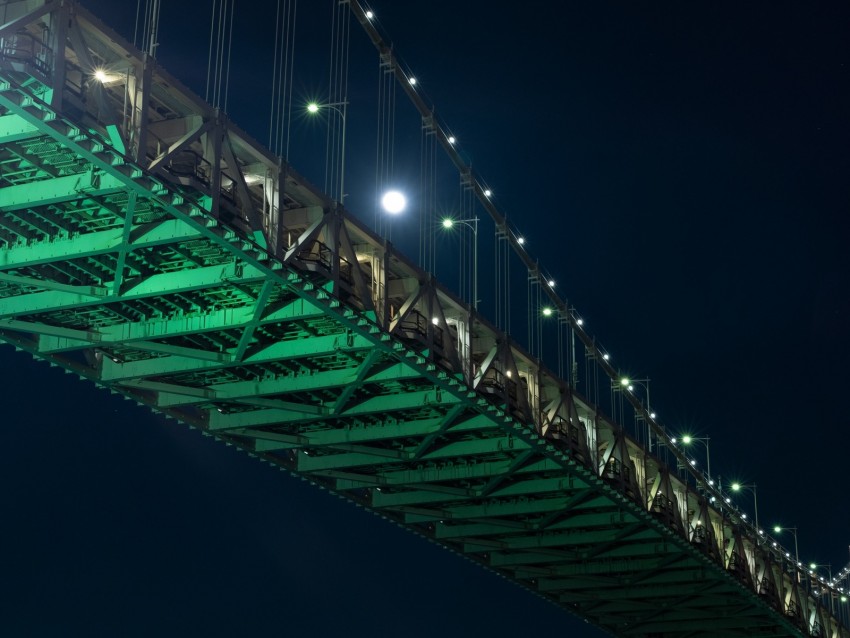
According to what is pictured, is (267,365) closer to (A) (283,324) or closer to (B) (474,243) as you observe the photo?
(A) (283,324)

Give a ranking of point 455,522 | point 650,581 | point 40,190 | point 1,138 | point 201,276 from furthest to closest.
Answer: point 650,581
point 455,522
point 201,276
point 40,190
point 1,138

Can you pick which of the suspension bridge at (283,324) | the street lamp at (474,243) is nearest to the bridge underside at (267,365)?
the suspension bridge at (283,324)

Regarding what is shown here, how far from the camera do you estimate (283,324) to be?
110 ft

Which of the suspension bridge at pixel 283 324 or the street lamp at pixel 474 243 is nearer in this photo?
the suspension bridge at pixel 283 324

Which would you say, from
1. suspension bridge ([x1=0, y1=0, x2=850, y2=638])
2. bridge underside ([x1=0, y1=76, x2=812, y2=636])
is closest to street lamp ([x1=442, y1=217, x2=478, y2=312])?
suspension bridge ([x1=0, y1=0, x2=850, y2=638])

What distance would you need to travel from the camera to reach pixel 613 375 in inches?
2603

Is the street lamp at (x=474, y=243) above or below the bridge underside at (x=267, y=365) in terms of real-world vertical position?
above

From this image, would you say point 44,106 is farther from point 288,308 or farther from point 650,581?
point 650,581

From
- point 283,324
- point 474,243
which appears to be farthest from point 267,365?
point 474,243

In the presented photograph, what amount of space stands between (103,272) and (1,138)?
23.7 feet

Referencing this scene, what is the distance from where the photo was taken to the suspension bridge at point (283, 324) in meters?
24.0

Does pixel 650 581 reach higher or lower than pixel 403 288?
lower

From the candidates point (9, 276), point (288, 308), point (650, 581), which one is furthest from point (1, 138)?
point (650, 581)

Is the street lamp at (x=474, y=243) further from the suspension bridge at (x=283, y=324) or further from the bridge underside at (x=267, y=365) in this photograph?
the bridge underside at (x=267, y=365)
